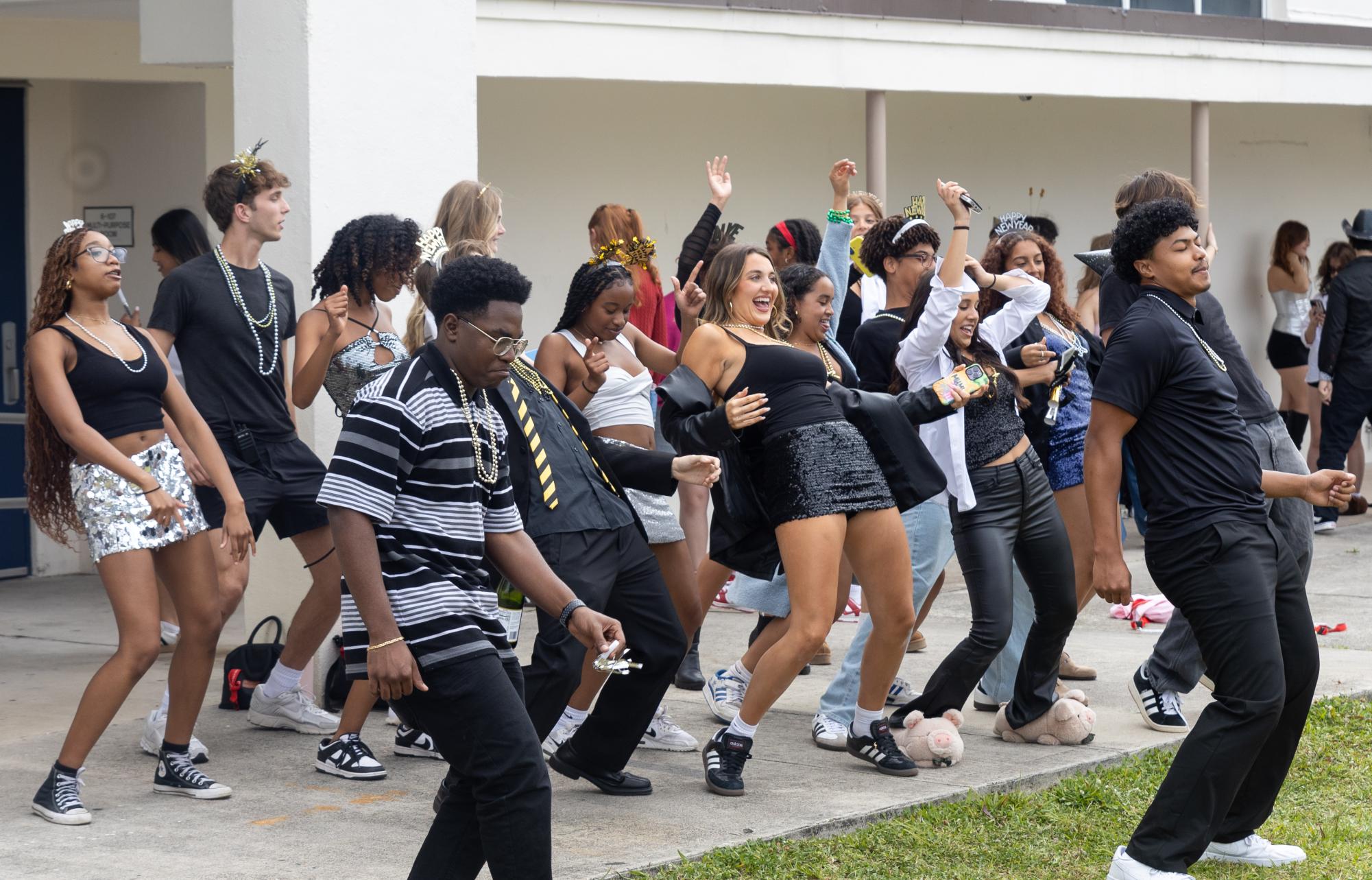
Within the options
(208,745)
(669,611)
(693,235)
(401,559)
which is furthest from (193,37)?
(401,559)

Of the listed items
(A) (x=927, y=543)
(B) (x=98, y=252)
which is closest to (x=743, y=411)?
(A) (x=927, y=543)

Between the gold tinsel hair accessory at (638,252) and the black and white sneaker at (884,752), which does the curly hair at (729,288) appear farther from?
the black and white sneaker at (884,752)

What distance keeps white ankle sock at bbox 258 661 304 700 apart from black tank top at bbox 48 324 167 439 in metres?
1.24

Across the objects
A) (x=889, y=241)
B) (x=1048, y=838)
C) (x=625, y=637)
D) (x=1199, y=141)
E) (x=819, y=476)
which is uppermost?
(x=1199, y=141)

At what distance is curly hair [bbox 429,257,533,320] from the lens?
4160 millimetres

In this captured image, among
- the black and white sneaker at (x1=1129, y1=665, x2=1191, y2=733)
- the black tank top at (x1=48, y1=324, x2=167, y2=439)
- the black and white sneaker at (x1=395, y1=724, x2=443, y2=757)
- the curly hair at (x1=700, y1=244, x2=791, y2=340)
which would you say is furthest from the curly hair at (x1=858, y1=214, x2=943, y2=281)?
the black tank top at (x1=48, y1=324, x2=167, y2=439)

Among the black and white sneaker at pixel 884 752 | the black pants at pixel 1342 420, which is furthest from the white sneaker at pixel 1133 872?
the black pants at pixel 1342 420

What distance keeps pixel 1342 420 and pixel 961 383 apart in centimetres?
696

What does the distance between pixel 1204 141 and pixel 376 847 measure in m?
8.73

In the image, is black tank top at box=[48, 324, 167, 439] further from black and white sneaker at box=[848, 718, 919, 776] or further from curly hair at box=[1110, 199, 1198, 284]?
curly hair at box=[1110, 199, 1198, 284]

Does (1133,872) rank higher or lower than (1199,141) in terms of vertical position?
lower

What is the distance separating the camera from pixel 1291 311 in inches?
552

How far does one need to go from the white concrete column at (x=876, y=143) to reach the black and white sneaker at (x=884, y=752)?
15.2 feet

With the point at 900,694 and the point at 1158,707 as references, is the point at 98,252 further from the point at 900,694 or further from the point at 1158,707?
the point at 1158,707
